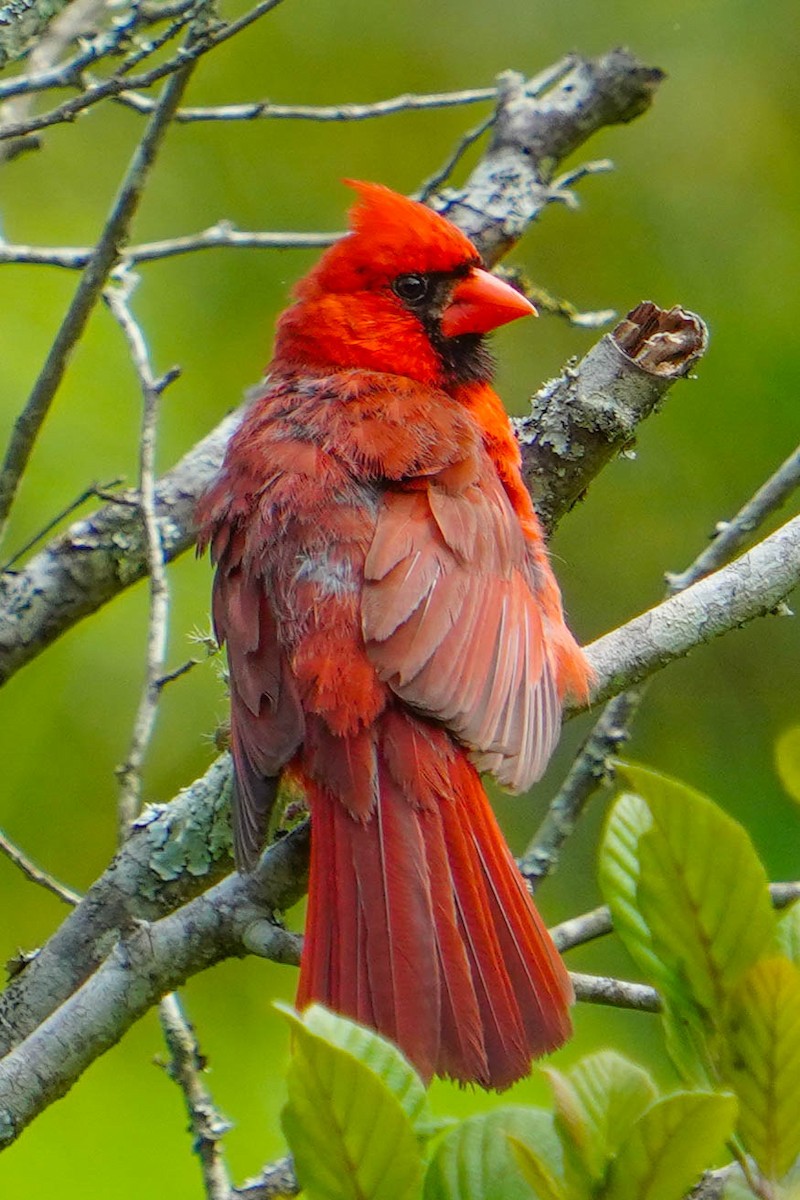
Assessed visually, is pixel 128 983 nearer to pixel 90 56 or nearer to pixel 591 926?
pixel 591 926

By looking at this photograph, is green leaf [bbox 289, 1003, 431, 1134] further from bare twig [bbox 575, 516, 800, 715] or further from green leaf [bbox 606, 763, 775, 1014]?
bare twig [bbox 575, 516, 800, 715]

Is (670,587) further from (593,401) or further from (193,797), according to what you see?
(193,797)

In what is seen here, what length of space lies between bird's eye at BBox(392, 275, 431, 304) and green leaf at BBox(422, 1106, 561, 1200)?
7.83ft

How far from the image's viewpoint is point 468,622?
2.96m

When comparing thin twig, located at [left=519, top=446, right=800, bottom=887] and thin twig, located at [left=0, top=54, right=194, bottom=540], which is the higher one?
thin twig, located at [left=0, top=54, right=194, bottom=540]

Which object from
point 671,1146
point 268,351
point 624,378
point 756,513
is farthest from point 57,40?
point 671,1146

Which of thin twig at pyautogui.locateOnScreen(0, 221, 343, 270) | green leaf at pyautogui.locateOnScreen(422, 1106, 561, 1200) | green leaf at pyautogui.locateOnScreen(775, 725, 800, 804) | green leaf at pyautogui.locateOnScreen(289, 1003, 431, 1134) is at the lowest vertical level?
green leaf at pyautogui.locateOnScreen(422, 1106, 561, 1200)

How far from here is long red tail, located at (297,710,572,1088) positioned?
2326mm

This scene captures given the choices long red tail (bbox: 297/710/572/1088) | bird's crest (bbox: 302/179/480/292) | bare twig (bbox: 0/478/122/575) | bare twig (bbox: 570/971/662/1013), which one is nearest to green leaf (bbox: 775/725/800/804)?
bare twig (bbox: 570/971/662/1013)

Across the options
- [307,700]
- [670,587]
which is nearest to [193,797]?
[307,700]

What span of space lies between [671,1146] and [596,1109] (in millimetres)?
97

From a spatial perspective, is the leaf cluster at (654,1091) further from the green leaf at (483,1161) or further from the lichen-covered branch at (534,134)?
the lichen-covered branch at (534,134)

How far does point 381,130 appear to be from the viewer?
19.8ft

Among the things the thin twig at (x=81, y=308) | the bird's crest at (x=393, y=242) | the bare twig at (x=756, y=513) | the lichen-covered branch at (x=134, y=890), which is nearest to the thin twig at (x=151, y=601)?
the lichen-covered branch at (x=134, y=890)
